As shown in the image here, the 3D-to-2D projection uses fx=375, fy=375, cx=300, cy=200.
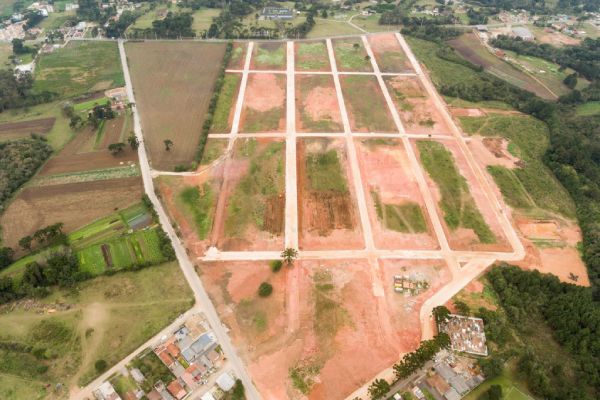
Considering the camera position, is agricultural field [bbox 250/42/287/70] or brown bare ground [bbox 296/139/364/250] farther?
agricultural field [bbox 250/42/287/70]

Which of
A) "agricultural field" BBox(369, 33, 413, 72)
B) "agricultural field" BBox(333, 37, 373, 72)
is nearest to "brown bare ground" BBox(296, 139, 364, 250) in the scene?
"agricultural field" BBox(333, 37, 373, 72)

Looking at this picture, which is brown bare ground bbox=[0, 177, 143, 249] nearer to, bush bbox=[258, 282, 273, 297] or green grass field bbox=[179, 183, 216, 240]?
green grass field bbox=[179, 183, 216, 240]

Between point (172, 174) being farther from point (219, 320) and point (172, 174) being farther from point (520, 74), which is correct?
point (520, 74)

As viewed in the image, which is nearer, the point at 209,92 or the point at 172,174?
the point at 172,174

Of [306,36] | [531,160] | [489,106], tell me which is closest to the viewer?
[531,160]

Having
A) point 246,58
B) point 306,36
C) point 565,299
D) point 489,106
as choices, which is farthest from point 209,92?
point 565,299

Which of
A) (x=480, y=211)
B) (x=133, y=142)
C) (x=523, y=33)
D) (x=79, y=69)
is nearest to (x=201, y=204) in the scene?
(x=133, y=142)
